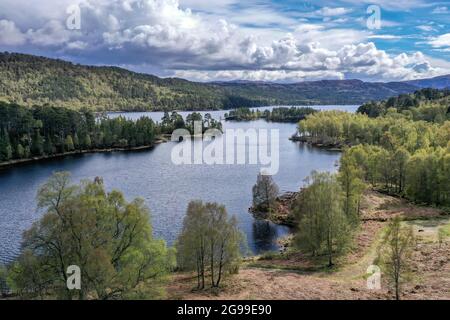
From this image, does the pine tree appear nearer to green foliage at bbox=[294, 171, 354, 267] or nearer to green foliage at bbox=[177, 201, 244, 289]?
green foliage at bbox=[294, 171, 354, 267]

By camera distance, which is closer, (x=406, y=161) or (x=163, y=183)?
(x=406, y=161)

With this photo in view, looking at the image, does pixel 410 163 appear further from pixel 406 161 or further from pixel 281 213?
pixel 281 213

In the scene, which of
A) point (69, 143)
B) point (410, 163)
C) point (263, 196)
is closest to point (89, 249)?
point (263, 196)

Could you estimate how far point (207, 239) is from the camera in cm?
4144

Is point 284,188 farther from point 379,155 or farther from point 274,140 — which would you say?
point 274,140

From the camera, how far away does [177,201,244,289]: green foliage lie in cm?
4119

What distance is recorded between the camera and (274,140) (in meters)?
178

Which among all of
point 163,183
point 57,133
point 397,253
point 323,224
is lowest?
point 163,183

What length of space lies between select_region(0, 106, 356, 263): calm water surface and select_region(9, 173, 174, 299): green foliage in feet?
73.9

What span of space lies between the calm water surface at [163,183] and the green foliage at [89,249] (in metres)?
22.5

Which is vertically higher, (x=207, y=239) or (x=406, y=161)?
(x=406, y=161)

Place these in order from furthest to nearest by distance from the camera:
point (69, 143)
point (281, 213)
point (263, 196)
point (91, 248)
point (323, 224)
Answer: point (69, 143), point (263, 196), point (281, 213), point (323, 224), point (91, 248)

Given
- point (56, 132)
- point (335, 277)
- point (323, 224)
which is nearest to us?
point (335, 277)

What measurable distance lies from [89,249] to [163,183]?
64.0 metres
